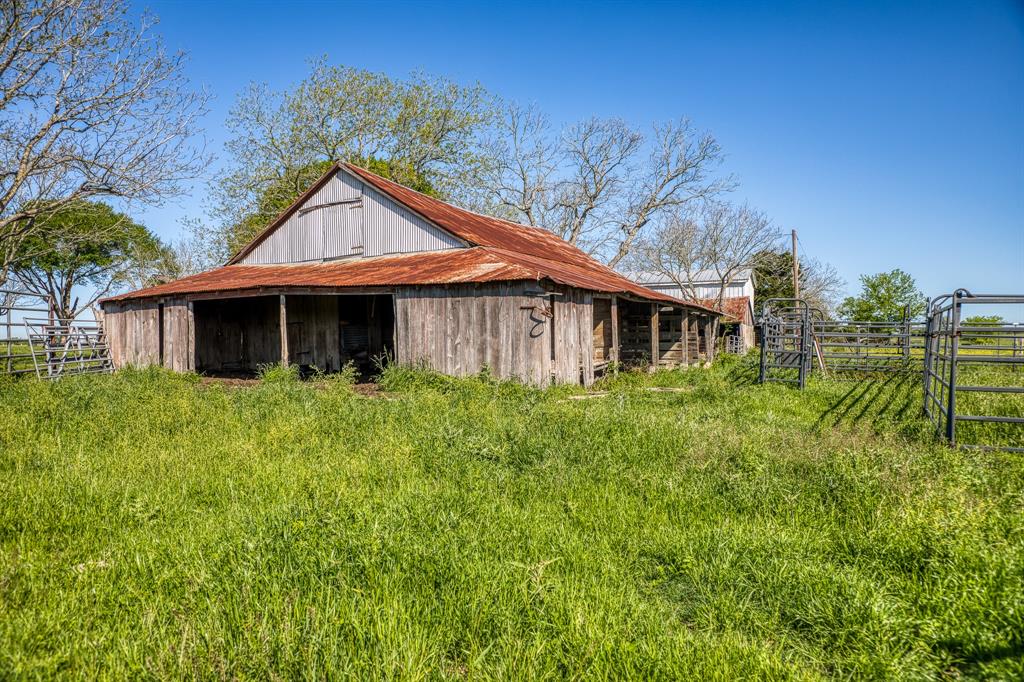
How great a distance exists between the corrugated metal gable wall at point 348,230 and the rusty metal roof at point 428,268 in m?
0.27

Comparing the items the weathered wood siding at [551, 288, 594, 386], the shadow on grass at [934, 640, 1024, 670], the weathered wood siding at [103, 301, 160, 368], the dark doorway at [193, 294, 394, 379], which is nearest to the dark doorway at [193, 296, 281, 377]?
the dark doorway at [193, 294, 394, 379]

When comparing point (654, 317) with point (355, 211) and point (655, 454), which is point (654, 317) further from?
point (655, 454)

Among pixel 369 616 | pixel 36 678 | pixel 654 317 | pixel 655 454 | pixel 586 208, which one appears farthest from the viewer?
pixel 586 208

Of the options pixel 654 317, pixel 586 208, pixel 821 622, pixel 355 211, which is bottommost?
pixel 821 622

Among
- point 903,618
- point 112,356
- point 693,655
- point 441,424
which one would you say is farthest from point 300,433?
point 112,356

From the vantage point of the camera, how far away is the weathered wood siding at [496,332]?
1288 centimetres

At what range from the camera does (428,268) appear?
15445 mm

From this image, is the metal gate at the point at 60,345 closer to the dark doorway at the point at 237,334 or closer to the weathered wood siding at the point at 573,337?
the dark doorway at the point at 237,334

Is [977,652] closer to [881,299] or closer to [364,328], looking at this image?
[364,328]

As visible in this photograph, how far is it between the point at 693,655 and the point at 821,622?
91cm

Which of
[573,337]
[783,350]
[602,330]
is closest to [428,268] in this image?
[573,337]

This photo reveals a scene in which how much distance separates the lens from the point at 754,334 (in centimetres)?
4747

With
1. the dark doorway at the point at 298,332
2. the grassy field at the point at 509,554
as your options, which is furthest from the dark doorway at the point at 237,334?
the grassy field at the point at 509,554

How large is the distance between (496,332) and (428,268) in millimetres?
3402
